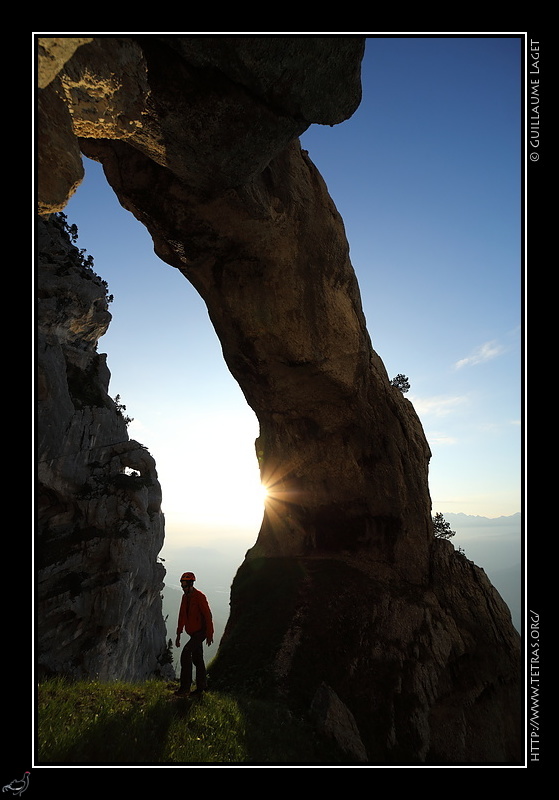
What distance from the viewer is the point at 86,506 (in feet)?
116

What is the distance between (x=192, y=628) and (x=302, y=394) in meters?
11.2

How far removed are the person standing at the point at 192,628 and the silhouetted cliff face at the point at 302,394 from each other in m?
4.57

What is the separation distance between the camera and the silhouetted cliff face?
8250 millimetres

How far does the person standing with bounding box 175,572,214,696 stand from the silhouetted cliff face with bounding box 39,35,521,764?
4.57 m

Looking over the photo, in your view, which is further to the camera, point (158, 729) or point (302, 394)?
point (302, 394)

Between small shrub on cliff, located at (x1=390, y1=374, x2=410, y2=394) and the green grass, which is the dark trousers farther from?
small shrub on cliff, located at (x1=390, y1=374, x2=410, y2=394)

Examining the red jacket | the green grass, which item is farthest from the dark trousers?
the green grass

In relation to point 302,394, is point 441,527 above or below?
below

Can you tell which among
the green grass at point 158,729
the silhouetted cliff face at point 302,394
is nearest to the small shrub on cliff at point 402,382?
the silhouetted cliff face at point 302,394

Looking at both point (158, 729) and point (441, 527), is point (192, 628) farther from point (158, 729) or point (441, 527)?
point (441, 527)

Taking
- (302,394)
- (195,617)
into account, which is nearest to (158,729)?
(195,617)

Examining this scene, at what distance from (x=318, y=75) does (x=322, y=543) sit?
19.0 metres

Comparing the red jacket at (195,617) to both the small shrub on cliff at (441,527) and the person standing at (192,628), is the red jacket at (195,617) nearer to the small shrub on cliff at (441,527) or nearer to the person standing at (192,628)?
the person standing at (192,628)

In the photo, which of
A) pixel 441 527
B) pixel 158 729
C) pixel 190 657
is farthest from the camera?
pixel 441 527
